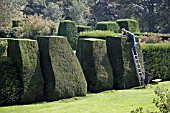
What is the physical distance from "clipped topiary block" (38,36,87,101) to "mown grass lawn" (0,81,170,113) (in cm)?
34

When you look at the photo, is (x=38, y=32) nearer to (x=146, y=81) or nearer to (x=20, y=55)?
(x=146, y=81)

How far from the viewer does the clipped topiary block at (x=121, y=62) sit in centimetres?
1390

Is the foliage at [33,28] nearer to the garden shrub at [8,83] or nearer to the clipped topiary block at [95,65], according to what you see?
the clipped topiary block at [95,65]

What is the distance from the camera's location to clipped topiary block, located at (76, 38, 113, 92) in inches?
508

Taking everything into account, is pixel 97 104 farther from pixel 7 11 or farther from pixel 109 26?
pixel 7 11

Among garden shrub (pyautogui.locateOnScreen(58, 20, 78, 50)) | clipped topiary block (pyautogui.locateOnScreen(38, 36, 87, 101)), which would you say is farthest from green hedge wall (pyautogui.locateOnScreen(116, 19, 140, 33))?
clipped topiary block (pyautogui.locateOnScreen(38, 36, 87, 101))

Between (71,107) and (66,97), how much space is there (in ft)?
4.82

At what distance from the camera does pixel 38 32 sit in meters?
23.8

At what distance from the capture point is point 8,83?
10.6 m

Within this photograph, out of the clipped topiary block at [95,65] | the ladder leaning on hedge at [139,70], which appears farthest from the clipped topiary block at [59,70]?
the ladder leaning on hedge at [139,70]

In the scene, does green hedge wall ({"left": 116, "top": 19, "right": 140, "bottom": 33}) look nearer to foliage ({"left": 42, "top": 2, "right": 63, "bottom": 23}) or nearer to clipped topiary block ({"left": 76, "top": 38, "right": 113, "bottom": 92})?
clipped topiary block ({"left": 76, "top": 38, "right": 113, "bottom": 92})

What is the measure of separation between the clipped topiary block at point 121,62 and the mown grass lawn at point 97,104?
1375 millimetres

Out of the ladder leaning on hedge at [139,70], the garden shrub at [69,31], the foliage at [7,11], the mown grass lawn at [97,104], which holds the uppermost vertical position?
the foliage at [7,11]

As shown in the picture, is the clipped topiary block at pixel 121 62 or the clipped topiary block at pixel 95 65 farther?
the clipped topiary block at pixel 121 62
